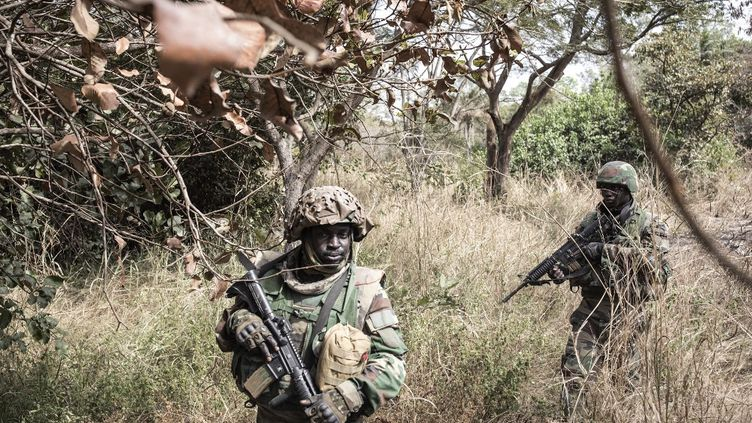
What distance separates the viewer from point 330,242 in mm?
2643

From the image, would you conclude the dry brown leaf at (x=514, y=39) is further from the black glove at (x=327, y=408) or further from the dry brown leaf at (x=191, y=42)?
the dry brown leaf at (x=191, y=42)

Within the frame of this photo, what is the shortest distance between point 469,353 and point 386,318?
1405 millimetres

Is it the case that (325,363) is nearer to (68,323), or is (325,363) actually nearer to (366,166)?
(68,323)

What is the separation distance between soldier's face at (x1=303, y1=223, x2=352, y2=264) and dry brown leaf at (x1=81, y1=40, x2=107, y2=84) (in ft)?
4.30

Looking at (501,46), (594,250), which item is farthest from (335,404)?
(594,250)

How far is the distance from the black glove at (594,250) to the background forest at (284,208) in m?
0.41

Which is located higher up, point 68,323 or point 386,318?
point 386,318

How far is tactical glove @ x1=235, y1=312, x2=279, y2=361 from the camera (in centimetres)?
250

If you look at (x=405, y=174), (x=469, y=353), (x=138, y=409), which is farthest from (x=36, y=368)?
(x=405, y=174)

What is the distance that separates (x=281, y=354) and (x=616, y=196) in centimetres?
237

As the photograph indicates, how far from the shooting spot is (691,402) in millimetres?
2754

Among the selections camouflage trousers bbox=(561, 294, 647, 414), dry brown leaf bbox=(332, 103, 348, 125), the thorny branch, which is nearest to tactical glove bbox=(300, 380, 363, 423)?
dry brown leaf bbox=(332, 103, 348, 125)

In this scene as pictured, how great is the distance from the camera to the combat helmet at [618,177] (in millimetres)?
4043

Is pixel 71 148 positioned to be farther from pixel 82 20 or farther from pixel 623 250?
pixel 623 250
